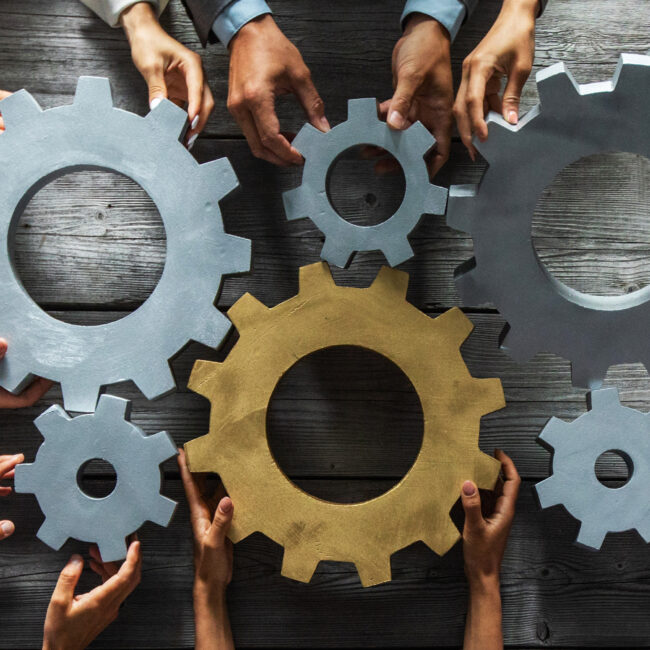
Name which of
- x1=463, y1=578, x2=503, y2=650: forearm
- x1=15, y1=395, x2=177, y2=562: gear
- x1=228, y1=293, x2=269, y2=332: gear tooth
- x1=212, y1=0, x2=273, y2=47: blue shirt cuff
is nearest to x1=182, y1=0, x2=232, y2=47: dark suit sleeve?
x1=212, y1=0, x2=273, y2=47: blue shirt cuff

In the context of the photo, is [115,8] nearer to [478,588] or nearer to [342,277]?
[342,277]

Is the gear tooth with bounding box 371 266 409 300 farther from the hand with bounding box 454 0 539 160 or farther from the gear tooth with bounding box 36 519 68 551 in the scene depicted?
the gear tooth with bounding box 36 519 68 551

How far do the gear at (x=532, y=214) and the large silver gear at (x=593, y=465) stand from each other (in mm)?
46

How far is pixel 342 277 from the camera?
82 centimetres

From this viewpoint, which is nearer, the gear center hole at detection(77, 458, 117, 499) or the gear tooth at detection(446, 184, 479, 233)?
the gear tooth at detection(446, 184, 479, 233)

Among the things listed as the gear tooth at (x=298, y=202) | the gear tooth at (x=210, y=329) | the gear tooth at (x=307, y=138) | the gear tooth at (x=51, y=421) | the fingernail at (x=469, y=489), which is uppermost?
the gear tooth at (x=307, y=138)

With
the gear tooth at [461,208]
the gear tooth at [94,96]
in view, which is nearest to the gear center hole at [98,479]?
the gear tooth at [94,96]

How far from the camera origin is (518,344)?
697 millimetres

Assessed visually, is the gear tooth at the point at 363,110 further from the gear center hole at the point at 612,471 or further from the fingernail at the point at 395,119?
the gear center hole at the point at 612,471

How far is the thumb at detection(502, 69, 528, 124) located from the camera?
647 mm

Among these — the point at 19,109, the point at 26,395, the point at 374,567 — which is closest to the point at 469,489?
the point at 374,567

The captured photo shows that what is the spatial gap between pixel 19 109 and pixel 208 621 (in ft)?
2.20

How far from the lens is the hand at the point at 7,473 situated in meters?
0.73

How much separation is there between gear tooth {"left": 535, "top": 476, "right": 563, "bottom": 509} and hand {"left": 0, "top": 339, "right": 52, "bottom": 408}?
2.06 ft
